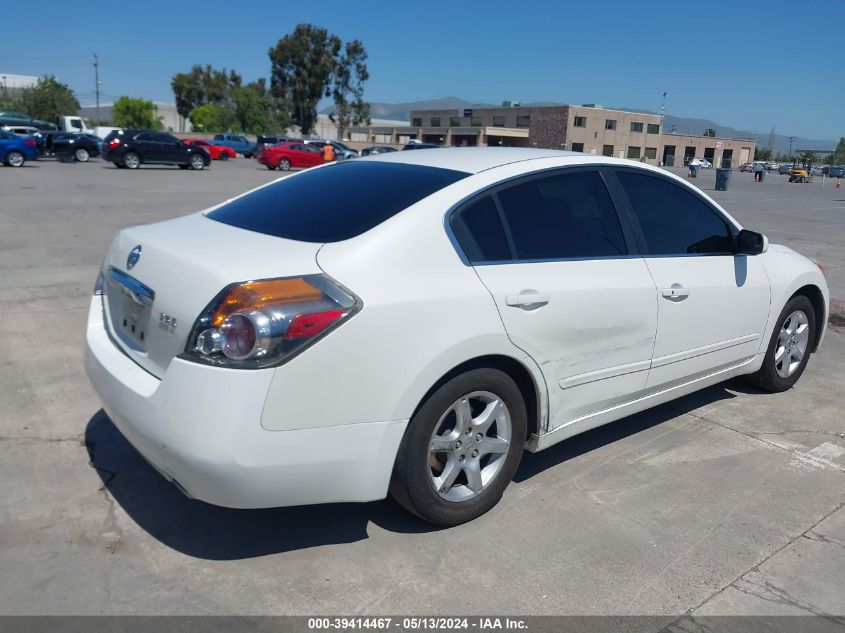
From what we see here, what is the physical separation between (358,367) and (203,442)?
0.63 meters

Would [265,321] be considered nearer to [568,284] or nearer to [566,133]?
[568,284]

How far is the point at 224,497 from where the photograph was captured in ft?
8.94

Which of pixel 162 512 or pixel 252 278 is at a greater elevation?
pixel 252 278

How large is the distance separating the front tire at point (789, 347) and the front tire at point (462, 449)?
8.57 feet

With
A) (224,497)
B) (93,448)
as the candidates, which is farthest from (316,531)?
(93,448)

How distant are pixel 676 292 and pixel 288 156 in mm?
32205

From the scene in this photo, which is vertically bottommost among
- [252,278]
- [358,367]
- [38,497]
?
[38,497]

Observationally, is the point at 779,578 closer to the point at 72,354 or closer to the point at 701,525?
the point at 701,525

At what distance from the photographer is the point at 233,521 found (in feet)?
11.0

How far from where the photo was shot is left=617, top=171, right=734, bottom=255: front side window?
4.14 metres

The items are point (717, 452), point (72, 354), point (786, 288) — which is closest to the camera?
point (717, 452)

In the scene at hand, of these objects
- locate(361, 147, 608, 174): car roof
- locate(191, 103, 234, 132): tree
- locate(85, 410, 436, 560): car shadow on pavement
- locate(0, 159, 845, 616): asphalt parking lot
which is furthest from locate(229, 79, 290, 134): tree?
locate(85, 410, 436, 560): car shadow on pavement

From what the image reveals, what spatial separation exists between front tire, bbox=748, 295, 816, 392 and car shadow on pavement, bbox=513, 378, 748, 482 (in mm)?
187

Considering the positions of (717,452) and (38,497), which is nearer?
(38,497)
